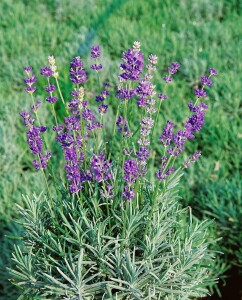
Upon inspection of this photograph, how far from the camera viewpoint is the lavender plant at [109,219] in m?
1.66

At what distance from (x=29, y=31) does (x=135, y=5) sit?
106cm

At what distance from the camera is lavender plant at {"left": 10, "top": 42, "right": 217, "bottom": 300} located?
1.66 meters

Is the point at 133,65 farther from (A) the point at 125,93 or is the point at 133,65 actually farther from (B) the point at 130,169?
(B) the point at 130,169

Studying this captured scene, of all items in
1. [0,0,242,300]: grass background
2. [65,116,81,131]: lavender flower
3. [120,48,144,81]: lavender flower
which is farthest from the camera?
[0,0,242,300]: grass background

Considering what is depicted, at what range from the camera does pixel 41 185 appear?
9.46 ft

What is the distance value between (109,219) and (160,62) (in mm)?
2408

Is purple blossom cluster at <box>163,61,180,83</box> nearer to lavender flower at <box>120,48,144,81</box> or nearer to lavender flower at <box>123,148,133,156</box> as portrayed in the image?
lavender flower at <box>120,48,144,81</box>

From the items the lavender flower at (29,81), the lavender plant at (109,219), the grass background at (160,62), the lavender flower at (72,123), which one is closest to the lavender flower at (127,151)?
the lavender plant at (109,219)

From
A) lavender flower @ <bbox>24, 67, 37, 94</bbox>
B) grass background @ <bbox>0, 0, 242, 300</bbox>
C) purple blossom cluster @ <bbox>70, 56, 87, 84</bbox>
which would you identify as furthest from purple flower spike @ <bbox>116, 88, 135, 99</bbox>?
grass background @ <bbox>0, 0, 242, 300</bbox>

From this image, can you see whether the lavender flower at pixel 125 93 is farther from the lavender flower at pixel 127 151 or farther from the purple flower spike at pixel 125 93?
the lavender flower at pixel 127 151

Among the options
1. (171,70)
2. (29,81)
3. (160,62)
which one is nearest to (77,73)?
(29,81)

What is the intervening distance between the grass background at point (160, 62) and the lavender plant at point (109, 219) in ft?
2.47

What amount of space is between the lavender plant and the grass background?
75 cm

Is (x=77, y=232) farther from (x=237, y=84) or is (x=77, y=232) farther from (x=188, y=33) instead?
(x=188, y=33)
